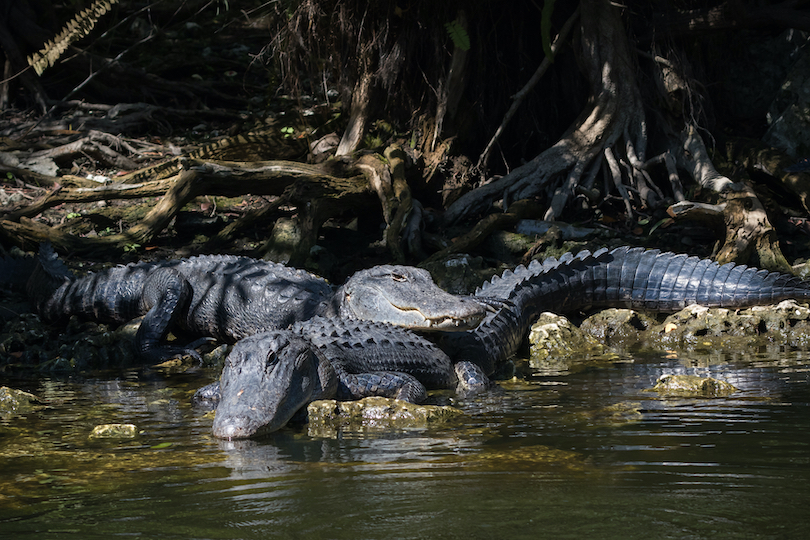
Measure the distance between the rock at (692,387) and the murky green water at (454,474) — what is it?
0.09m

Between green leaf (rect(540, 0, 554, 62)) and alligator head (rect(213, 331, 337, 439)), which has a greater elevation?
green leaf (rect(540, 0, 554, 62))

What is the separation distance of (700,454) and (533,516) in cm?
85

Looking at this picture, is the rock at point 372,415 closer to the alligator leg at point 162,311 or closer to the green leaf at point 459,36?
the alligator leg at point 162,311

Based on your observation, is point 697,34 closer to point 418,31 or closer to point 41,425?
point 418,31

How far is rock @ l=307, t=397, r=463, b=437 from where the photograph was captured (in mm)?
3291

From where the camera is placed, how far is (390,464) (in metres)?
2.52

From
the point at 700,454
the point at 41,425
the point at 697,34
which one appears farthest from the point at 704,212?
the point at 41,425

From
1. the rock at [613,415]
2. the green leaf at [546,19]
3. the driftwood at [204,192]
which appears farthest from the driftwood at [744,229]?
the rock at [613,415]

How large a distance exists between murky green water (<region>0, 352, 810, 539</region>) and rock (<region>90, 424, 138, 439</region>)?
0.06 metres

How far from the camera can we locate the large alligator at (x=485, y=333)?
3.27 metres

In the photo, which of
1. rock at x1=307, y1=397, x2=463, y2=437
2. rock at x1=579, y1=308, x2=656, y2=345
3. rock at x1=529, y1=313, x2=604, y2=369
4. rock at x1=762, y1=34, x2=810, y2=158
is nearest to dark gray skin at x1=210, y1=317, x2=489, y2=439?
rock at x1=307, y1=397, x2=463, y2=437

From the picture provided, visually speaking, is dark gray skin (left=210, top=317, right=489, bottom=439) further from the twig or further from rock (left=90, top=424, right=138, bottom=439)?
the twig

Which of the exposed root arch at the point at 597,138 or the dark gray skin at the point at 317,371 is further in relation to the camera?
the exposed root arch at the point at 597,138

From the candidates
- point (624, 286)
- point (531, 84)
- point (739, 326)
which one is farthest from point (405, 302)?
A: point (531, 84)
